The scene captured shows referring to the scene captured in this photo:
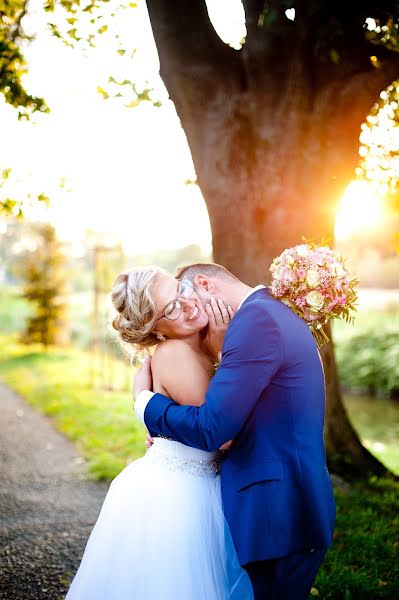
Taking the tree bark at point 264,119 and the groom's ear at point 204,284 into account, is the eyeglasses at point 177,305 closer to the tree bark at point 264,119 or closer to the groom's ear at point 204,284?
the groom's ear at point 204,284

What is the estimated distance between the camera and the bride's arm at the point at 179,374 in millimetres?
2434

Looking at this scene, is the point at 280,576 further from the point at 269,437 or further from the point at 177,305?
the point at 177,305

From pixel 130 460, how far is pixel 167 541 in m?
4.00

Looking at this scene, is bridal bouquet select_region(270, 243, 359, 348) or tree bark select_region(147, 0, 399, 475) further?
tree bark select_region(147, 0, 399, 475)

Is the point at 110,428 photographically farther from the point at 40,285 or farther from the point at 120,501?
the point at 40,285

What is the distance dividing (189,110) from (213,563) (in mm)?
3707

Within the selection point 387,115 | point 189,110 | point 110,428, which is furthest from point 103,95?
point 110,428

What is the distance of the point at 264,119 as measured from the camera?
4.62 metres

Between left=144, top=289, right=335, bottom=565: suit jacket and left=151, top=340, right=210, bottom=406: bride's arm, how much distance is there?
0.12 m

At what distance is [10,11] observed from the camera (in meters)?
5.95

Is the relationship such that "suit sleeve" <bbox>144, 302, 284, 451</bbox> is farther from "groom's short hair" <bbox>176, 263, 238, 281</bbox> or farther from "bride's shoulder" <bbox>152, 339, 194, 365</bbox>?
"groom's short hair" <bbox>176, 263, 238, 281</bbox>

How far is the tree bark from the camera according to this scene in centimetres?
454

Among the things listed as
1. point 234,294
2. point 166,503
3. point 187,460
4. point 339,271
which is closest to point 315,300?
point 339,271

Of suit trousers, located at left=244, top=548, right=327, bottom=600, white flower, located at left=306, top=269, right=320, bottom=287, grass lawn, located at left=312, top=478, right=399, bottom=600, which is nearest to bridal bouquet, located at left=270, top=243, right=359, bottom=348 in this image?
white flower, located at left=306, top=269, right=320, bottom=287
